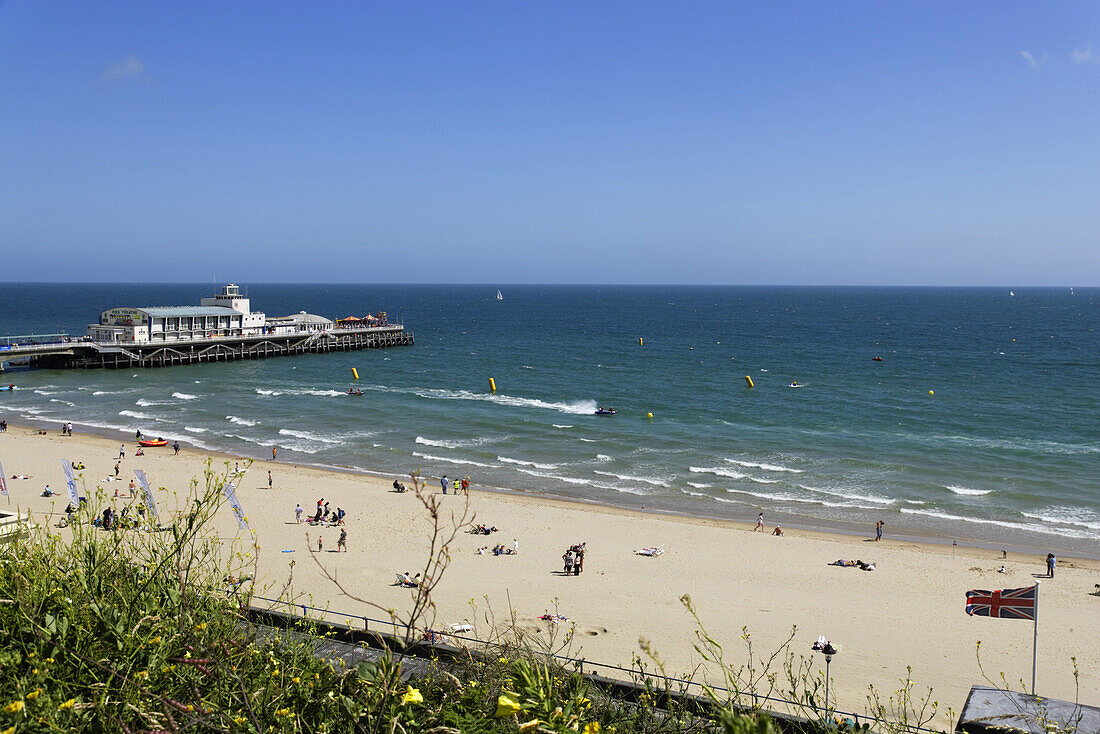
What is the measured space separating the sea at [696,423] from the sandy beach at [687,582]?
12.6 ft

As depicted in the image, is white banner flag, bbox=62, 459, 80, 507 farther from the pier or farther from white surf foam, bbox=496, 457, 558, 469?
the pier

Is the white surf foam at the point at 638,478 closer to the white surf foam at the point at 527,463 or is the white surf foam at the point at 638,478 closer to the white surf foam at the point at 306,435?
the white surf foam at the point at 527,463

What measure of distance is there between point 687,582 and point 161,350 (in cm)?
6817

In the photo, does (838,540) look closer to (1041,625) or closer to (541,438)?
(1041,625)

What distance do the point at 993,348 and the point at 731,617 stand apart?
311 feet

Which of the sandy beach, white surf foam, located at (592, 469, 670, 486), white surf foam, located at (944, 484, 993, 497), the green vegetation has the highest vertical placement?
the green vegetation

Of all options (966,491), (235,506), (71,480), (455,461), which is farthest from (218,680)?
(966,491)

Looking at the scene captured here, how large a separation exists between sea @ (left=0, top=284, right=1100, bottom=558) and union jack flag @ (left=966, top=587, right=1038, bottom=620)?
54.6ft

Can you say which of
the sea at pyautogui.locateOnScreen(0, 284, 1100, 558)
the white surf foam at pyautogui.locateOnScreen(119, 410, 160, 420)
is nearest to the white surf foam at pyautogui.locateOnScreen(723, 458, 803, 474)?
the sea at pyautogui.locateOnScreen(0, 284, 1100, 558)

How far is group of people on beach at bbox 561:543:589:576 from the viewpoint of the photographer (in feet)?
90.7

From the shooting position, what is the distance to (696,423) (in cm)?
5578

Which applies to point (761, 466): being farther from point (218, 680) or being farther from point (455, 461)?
point (218, 680)

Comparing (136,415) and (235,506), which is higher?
(235,506)

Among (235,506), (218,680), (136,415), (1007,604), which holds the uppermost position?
(218,680)
